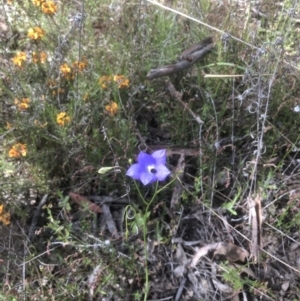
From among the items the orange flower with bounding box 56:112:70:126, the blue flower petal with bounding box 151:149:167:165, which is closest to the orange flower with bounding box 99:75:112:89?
the orange flower with bounding box 56:112:70:126

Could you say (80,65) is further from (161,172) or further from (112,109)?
(161,172)

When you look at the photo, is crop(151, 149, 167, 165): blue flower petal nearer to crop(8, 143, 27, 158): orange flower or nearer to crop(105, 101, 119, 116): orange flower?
crop(105, 101, 119, 116): orange flower

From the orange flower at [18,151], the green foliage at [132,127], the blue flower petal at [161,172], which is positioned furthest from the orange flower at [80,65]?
the blue flower petal at [161,172]

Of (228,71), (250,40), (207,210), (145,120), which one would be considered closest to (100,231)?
(207,210)

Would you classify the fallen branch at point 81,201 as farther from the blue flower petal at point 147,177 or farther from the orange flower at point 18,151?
the blue flower petal at point 147,177

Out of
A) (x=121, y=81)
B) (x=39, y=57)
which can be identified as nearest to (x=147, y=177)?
(x=121, y=81)
